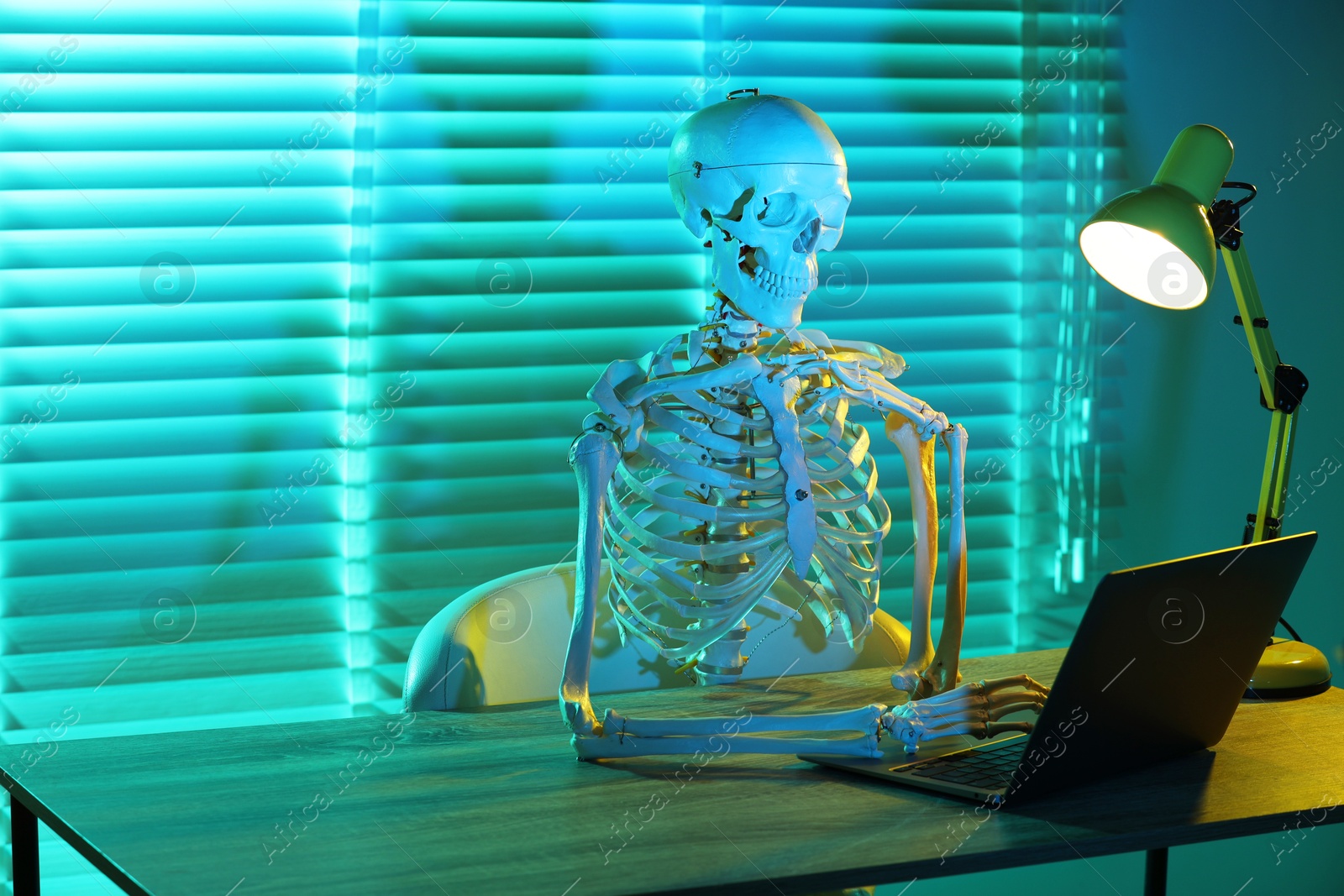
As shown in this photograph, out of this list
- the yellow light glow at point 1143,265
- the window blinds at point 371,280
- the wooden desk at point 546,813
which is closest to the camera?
the wooden desk at point 546,813

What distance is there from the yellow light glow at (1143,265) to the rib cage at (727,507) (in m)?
0.44

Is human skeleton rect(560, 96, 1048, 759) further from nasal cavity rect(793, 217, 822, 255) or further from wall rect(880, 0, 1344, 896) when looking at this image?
wall rect(880, 0, 1344, 896)

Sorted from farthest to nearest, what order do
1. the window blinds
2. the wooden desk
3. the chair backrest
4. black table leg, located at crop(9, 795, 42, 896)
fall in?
the window blinds, the chair backrest, black table leg, located at crop(9, 795, 42, 896), the wooden desk

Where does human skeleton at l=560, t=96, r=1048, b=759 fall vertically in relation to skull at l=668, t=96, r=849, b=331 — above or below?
below

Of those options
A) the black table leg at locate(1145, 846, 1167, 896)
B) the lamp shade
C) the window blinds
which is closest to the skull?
the lamp shade

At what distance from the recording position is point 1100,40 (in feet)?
8.80

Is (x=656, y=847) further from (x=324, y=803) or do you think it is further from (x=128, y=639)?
(x=128, y=639)

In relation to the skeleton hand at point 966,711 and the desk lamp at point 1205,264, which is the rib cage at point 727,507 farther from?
the desk lamp at point 1205,264

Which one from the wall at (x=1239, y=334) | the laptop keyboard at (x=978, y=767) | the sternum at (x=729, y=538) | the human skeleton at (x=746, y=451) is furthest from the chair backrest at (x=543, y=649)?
the wall at (x=1239, y=334)

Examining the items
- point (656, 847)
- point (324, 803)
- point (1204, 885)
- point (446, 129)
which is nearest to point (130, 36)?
point (446, 129)

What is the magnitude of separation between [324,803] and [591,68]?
1600mm

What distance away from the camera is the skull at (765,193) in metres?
1.49

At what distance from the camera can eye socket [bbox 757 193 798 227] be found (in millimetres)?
1507

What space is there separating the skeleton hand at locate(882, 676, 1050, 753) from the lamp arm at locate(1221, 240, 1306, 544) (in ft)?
1.54
